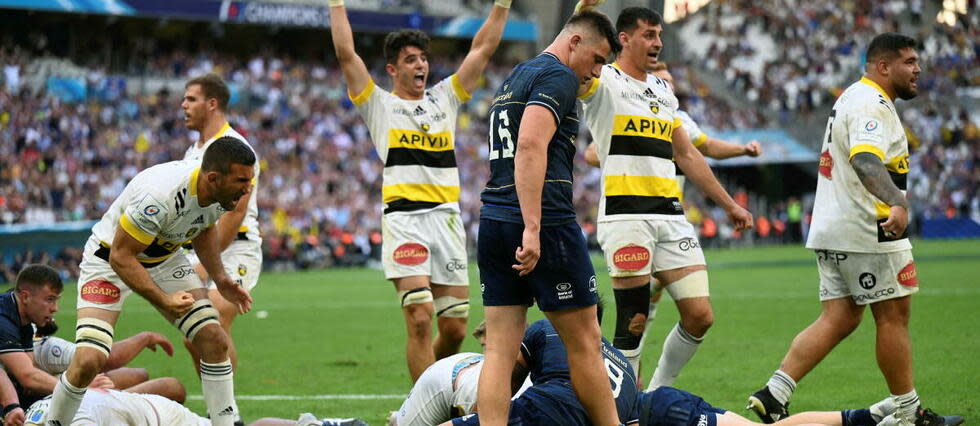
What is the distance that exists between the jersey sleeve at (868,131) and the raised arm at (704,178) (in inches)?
33.4

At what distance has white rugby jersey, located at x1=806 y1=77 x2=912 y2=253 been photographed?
7.34m

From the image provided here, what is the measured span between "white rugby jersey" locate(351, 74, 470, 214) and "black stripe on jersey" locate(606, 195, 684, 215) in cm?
158

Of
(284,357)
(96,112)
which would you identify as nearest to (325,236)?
(96,112)

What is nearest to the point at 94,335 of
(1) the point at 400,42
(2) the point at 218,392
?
(2) the point at 218,392

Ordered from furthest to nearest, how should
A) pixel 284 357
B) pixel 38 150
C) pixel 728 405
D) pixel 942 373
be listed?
1. pixel 38 150
2. pixel 284 357
3. pixel 942 373
4. pixel 728 405

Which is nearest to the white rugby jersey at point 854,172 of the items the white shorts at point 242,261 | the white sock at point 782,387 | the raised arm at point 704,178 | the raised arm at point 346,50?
the raised arm at point 704,178

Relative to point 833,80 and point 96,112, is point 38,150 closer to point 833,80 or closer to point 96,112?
point 96,112

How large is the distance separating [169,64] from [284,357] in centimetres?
3024

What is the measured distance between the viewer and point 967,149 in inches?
1705

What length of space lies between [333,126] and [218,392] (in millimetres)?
33395

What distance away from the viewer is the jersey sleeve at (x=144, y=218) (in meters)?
6.74

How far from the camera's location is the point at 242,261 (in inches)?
355

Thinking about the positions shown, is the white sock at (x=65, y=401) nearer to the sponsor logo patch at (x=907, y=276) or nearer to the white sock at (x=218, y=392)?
the white sock at (x=218, y=392)

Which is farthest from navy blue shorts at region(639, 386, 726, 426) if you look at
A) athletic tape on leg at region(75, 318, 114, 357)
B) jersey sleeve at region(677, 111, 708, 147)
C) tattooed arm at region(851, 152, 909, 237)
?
jersey sleeve at region(677, 111, 708, 147)
